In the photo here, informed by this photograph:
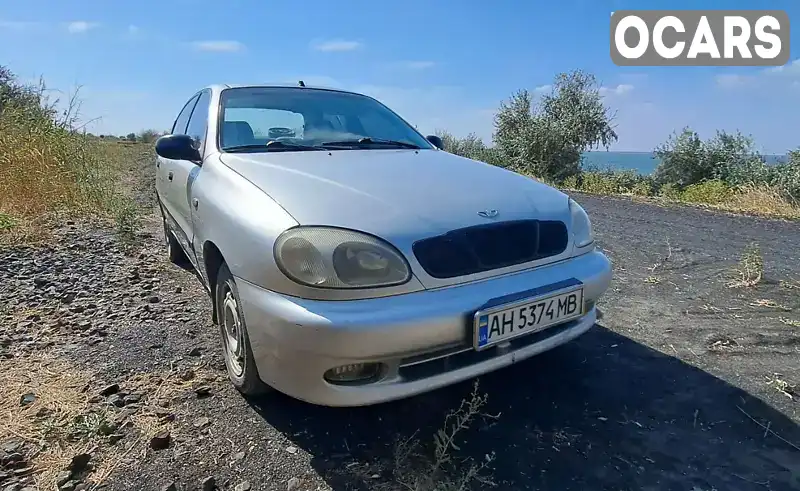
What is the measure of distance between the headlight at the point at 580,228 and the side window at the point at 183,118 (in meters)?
2.93

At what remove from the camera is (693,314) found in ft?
10.3

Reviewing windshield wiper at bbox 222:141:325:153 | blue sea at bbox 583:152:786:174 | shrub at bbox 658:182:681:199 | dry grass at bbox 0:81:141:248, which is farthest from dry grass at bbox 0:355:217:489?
blue sea at bbox 583:152:786:174

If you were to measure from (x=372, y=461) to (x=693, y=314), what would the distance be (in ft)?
8.00

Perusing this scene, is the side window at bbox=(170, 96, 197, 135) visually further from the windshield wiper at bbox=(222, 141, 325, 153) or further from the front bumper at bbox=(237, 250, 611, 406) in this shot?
the front bumper at bbox=(237, 250, 611, 406)

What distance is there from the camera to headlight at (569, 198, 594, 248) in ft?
7.22

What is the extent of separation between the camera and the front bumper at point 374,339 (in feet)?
5.14

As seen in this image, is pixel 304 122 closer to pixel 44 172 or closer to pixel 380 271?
pixel 380 271

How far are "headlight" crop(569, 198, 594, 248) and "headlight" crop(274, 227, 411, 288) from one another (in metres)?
0.93

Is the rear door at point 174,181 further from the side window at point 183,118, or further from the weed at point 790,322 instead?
the weed at point 790,322

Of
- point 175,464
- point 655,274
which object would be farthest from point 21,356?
point 655,274

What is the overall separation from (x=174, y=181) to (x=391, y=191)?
2000 mm

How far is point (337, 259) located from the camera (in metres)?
1.65

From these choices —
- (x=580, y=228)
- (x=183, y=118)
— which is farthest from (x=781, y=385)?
(x=183, y=118)

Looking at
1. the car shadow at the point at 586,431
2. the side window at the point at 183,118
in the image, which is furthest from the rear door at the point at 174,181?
the car shadow at the point at 586,431
